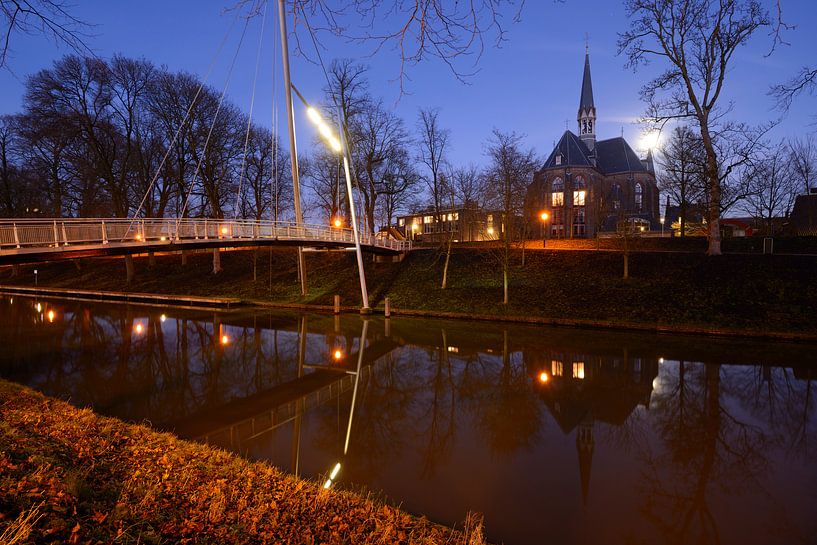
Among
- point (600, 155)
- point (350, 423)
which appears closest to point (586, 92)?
point (600, 155)

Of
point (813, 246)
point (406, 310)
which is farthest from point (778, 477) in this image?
point (813, 246)

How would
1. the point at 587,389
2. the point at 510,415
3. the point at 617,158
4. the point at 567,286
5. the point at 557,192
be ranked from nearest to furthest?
the point at 510,415
the point at 587,389
the point at 567,286
the point at 557,192
the point at 617,158

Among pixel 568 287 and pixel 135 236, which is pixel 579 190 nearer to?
pixel 568 287

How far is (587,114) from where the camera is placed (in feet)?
229

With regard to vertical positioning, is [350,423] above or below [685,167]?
below

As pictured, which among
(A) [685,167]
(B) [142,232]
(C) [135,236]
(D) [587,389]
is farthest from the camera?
(A) [685,167]

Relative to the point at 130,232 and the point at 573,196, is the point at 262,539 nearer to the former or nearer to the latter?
the point at 130,232

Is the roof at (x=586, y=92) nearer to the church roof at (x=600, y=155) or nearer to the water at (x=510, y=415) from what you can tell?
the church roof at (x=600, y=155)

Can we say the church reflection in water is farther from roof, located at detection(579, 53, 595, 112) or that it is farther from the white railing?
roof, located at detection(579, 53, 595, 112)

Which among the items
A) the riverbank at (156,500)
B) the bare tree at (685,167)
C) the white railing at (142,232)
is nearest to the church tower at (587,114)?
the bare tree at (685,167)

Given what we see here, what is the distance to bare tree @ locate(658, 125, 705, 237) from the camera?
26203mm

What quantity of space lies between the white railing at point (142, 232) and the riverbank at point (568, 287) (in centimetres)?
472

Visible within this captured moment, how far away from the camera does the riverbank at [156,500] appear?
3.51 metres

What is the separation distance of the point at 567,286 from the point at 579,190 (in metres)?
36.3
